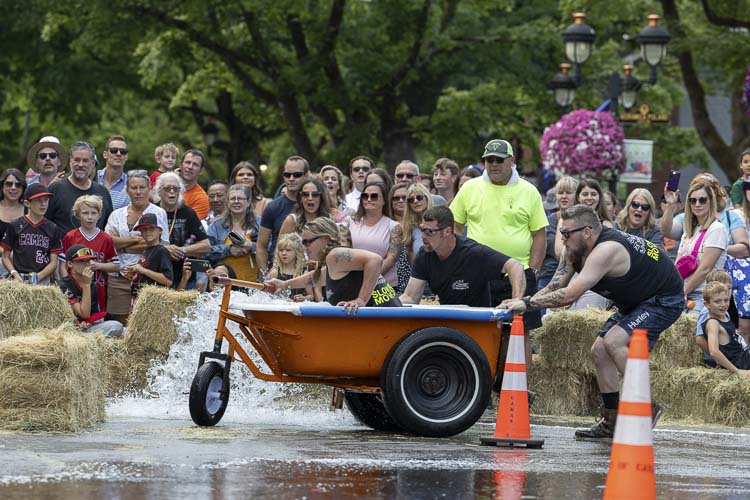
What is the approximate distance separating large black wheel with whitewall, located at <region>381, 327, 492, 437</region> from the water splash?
1.88m

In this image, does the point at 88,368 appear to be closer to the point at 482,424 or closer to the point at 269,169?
the point at 482,424

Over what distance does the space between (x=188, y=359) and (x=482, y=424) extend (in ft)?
8.73

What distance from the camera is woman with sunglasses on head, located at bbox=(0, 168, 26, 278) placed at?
1345cm

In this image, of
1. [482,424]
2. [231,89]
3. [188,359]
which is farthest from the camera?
[231,89]

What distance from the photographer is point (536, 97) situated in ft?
109

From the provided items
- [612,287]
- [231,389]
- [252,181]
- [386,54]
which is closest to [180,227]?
[252,181]

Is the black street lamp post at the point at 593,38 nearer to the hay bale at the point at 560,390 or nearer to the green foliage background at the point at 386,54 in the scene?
the green foliage background at the point at 386,54

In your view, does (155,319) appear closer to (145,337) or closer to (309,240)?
(145,337)

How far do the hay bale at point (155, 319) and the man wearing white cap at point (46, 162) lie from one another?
6.79ft

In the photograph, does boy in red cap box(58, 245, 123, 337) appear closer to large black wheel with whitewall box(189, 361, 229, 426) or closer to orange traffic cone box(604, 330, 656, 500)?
large black wheel with whitewall box(189, 361, 229, 426)

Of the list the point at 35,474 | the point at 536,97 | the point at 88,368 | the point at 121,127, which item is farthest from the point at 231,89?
the point at 35,474

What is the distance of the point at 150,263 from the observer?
44.5 feet

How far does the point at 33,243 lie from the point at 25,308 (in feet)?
4.34

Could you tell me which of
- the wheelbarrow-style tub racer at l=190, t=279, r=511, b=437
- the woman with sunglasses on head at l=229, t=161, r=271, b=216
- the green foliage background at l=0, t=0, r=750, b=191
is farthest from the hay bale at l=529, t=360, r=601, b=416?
the green foliage background at l=0, t=0, r=750, b=191
